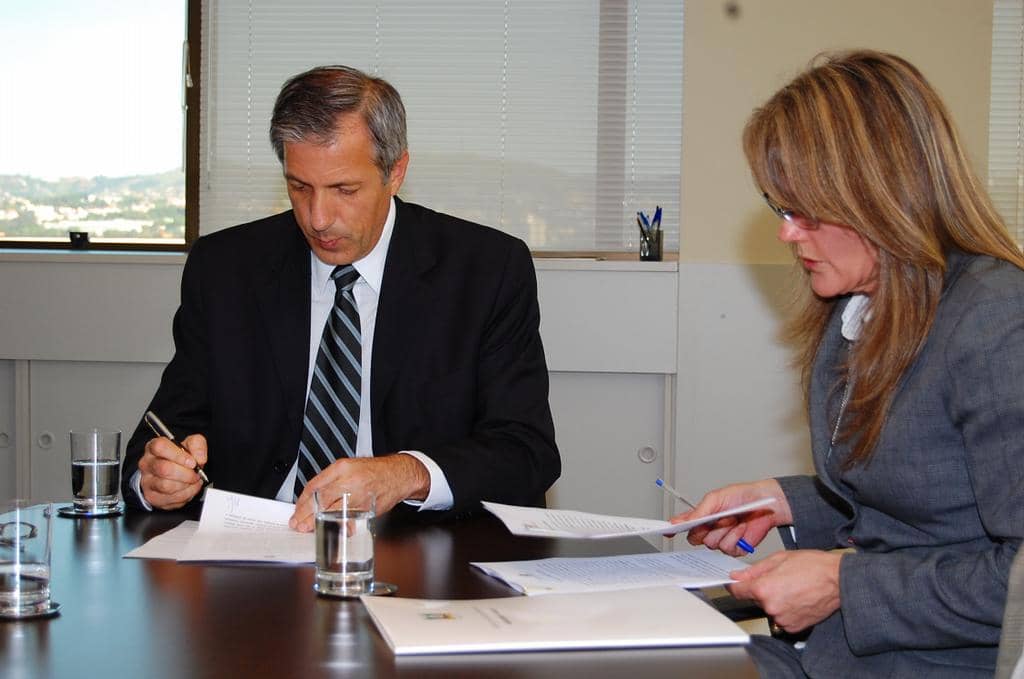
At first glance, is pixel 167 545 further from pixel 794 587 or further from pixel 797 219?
pixel 797 219

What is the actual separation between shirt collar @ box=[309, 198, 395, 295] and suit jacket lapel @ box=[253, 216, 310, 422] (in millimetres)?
27

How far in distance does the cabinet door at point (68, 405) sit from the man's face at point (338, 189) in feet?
6.22

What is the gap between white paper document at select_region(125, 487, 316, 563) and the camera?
153 cm

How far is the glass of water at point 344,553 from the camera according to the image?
135cm

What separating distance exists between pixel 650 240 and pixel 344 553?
2.57 meters

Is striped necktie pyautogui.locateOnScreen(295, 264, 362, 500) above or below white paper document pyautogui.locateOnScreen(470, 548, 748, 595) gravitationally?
above

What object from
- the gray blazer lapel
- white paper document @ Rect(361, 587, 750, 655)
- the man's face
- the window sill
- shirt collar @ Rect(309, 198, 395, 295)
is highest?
the man's face

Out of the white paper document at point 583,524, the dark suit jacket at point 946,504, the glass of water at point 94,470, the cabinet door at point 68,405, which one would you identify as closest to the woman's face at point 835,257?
the dark suit jacket at point 946,504

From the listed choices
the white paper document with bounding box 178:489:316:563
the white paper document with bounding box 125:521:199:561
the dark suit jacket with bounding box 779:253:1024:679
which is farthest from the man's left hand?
the dark suit jacket with bounding box 779:253:1024:679

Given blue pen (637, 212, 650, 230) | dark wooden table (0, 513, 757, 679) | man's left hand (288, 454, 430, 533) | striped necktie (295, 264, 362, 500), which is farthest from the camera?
blue pen (637, 212, 650, 230)

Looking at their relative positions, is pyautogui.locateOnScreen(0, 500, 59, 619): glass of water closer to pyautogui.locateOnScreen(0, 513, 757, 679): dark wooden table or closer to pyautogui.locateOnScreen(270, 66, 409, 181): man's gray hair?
pyautogui.locateOnScreen(0, 513, 757, 679): dark wooden table

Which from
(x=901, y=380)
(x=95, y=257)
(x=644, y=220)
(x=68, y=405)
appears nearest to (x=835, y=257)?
(x=901, y=380)

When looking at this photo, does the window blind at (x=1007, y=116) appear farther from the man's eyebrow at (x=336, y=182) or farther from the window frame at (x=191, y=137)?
the window frame at (x=191, y=137)

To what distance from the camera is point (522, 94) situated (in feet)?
12.8
